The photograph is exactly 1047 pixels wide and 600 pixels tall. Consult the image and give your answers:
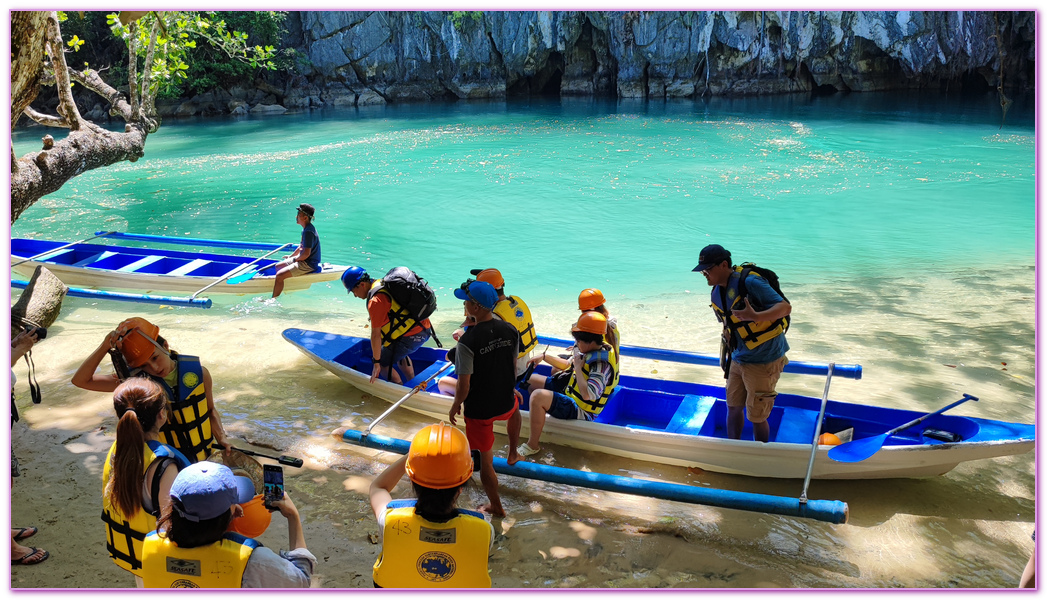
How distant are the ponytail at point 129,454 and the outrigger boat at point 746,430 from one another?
300cm

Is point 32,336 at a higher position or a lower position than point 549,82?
lower

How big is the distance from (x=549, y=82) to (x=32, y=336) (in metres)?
44.5

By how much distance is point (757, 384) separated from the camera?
5141mm

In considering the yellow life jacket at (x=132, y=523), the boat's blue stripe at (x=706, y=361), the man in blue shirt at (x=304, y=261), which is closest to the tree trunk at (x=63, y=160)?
the man in blue shirt at (x=304, y=261)

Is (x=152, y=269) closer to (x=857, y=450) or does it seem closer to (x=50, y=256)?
(x=50, y=256)

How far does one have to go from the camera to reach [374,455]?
587cm

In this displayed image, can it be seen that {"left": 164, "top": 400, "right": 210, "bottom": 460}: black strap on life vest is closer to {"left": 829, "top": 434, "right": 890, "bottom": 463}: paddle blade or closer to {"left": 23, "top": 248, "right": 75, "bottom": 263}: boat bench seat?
{"left": 829, "top": 434, "right": 890, "bottom": 463}: paddle blade

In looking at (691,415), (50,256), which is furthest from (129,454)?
(50,256)

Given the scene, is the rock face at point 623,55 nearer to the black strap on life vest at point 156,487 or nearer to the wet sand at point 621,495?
the wet sand at point 621,495

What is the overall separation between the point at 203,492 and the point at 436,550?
86 centimetres

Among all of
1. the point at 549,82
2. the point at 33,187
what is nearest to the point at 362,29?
the point at 549,82

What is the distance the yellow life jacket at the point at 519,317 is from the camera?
589cm

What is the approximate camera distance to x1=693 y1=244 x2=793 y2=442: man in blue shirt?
15.9 feet

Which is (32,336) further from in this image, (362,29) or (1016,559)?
(362,29)
